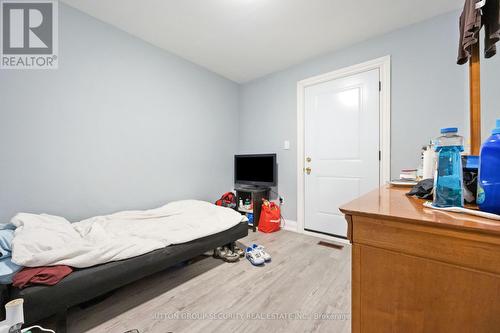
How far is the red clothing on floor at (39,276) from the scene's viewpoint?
0.99 meters

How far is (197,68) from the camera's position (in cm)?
294

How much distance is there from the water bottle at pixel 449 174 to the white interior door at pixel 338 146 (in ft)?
5.84

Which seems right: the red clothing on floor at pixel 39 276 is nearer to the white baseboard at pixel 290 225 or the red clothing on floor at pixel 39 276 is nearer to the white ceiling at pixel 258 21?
the white ceiling at pixel 258 21

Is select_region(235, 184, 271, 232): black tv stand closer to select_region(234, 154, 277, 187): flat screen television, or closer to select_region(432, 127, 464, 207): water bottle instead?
select_region(234, 154, 277, 187): flat screen television

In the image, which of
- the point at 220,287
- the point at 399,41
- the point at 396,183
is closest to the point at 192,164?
the point at 220,287

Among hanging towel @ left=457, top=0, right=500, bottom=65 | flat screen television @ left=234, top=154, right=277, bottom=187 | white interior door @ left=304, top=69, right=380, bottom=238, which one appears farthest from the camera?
flat screen television @ left=234, top=154, right=277, bottom=187

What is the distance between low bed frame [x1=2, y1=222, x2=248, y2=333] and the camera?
0.98m

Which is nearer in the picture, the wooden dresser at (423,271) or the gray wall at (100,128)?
the wooden dresser at (423,271)

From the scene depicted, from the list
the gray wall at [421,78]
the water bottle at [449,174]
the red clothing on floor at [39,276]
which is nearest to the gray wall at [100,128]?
the red clothing on floor at [39,276]

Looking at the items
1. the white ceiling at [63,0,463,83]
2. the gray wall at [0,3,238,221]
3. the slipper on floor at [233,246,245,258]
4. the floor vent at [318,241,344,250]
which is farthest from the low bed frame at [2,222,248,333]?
the white ceiling at [63,0,463,83]

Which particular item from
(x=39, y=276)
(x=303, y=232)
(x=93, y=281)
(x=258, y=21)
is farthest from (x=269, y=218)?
(x=258, y=21)

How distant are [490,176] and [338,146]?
207 centimetres

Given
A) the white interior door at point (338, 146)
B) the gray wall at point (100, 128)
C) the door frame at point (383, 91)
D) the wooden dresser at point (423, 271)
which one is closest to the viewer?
the wooden dresser at point (423, 271)

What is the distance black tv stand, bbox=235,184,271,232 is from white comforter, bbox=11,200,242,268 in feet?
2.45
